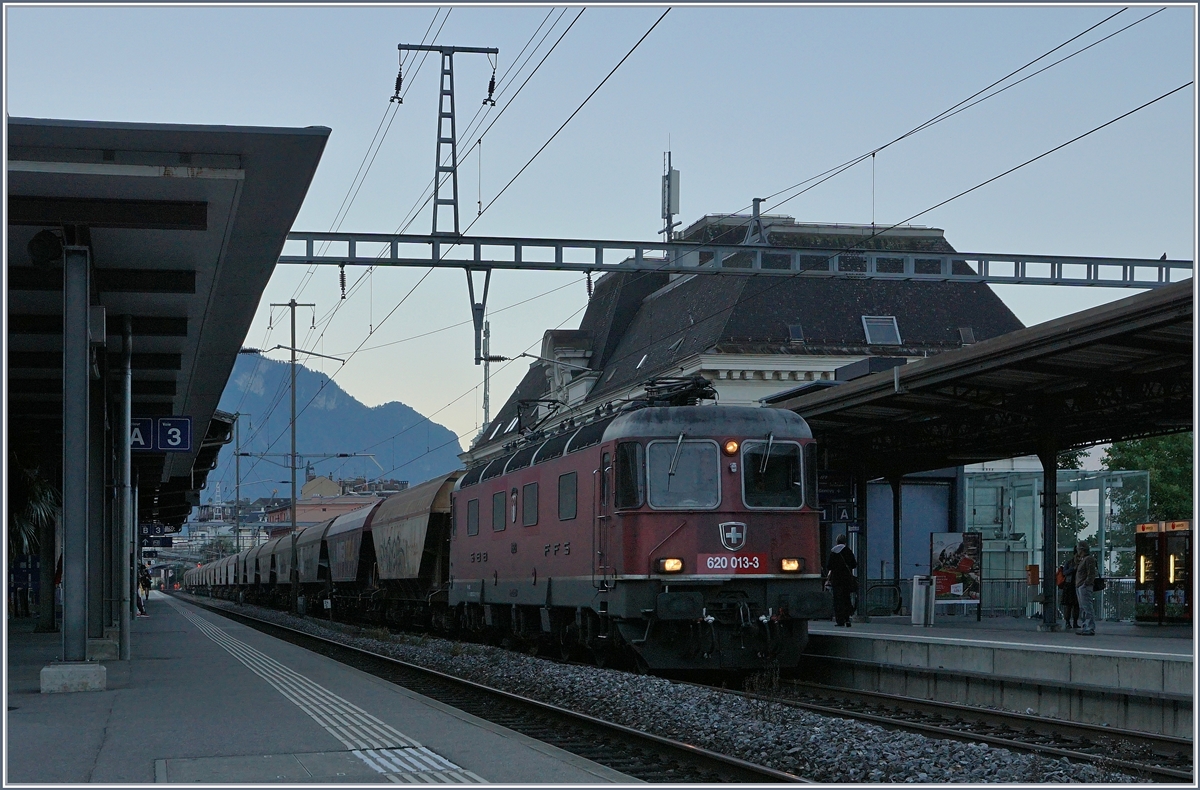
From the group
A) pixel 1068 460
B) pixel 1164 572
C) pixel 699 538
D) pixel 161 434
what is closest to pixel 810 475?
pixel 699 538

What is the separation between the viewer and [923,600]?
934 inches

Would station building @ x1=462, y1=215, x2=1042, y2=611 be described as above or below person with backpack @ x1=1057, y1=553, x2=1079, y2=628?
above

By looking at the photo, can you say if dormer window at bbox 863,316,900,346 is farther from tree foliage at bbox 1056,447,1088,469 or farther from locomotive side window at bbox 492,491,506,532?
locomotive side window at bbox 492,491,506,532

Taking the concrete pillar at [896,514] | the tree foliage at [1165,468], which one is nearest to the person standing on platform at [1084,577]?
the concrete pillar at [896,514]

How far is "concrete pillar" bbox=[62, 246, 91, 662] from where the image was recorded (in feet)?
46.0

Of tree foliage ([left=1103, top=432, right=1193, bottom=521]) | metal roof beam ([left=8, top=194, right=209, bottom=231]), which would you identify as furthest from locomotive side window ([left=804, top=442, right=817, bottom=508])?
tree foliage ([left=1103, top=432, right=1193, bottom=521])

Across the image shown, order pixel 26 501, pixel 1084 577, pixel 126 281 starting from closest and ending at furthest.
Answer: pixel 126 281 → pixel 1084 577 → pixel 26 501

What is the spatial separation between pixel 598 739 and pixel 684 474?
5290mm

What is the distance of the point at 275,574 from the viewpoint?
5556 centimetres

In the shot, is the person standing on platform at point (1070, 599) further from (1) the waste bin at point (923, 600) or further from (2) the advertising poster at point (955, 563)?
(2) the advertising poster at point (955, 563)

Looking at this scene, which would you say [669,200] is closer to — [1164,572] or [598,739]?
[1164,572]

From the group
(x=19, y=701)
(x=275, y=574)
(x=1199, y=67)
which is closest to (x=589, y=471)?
(x=19, y=701)

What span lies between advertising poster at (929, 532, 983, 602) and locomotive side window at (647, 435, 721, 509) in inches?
496

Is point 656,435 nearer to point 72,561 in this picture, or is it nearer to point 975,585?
point 72,561
